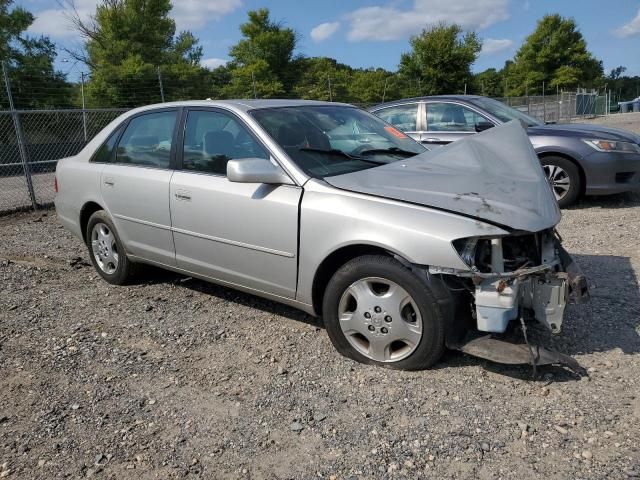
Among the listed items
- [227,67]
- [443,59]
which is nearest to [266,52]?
[227,67]

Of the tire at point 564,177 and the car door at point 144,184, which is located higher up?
the car door at point 144,184

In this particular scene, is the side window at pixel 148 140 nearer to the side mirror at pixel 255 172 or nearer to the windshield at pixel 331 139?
the windshield at pixel 331 139

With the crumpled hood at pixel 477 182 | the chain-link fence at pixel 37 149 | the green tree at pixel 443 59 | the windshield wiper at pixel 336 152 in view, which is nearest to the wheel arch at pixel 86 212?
the windshield wiper at pixel 336 152

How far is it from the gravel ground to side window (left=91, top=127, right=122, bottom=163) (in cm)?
134

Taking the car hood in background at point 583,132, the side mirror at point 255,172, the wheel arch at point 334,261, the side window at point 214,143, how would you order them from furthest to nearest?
1. the car hood in background at point 583,132
2. the side window at point 214,143
3. the side mirror at point 255,172
4. the wheel arch at point 334,261

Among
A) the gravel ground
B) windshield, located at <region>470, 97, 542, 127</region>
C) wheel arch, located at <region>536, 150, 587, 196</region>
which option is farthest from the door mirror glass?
the gravel ground

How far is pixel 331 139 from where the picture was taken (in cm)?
378

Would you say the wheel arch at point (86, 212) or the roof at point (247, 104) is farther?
the wheel arch at point (86, 212)

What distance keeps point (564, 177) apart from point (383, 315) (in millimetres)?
5042

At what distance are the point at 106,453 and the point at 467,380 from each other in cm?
192

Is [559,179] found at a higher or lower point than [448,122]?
lower

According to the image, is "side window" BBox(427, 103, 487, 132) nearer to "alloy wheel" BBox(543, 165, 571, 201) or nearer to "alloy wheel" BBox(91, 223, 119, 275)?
"alloy wheel" BBox(543, 165, 571, 201)

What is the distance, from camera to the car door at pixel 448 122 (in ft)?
24.6

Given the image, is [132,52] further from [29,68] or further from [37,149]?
[37,149]
